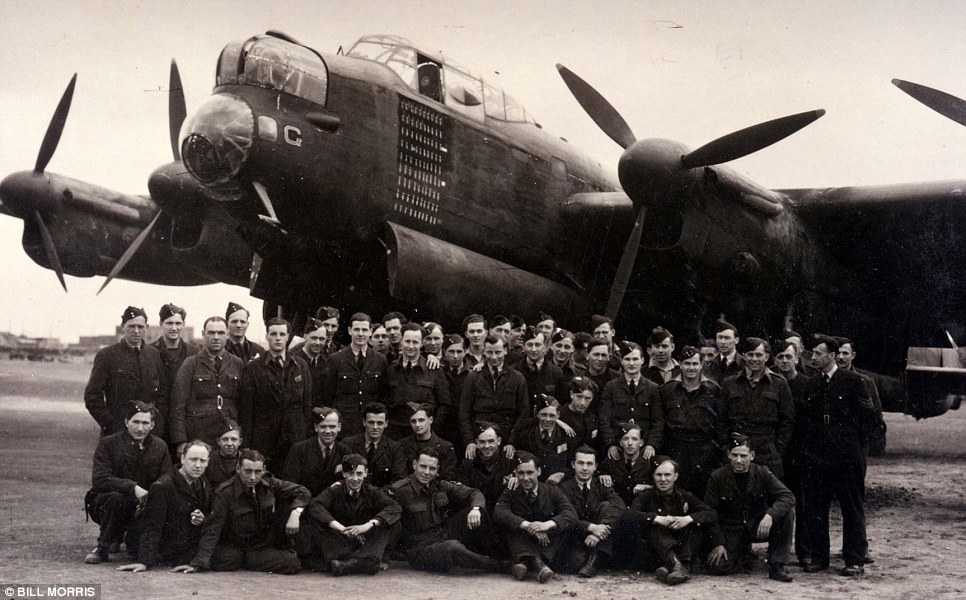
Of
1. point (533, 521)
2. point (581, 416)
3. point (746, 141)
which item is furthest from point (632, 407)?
point (746, 141)

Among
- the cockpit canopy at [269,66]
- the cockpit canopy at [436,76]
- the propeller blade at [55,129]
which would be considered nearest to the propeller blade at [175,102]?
the propeller blade at [55,129]

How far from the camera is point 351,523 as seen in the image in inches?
261

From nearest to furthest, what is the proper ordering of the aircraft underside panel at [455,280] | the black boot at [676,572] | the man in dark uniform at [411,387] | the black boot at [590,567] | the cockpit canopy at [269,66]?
the black boot at [676,572] → the black boot at [590,567] → the man in dark uniform at [411,387] → the cockpit canopy at [269,66] → the aircraft underside panel at [455,280]

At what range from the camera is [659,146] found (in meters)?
9.62

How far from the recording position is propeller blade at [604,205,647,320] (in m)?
10.0

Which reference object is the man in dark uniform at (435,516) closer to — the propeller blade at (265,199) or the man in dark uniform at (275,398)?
the man in dark uniform at (275,398)

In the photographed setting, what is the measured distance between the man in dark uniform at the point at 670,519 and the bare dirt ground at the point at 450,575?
197 millimetres

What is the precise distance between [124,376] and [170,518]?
65.7 inches

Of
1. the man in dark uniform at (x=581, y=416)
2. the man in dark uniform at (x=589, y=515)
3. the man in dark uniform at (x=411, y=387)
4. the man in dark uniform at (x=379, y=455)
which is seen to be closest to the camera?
the man in dark uniform at (x=589, y=515)

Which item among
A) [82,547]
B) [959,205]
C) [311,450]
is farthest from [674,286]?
[82,547]

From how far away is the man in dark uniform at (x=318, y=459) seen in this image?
6.94 m

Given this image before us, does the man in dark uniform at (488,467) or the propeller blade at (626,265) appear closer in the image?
the man in dark uniform at (488,467)

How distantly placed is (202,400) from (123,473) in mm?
900

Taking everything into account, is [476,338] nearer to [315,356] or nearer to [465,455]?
[465,455]
